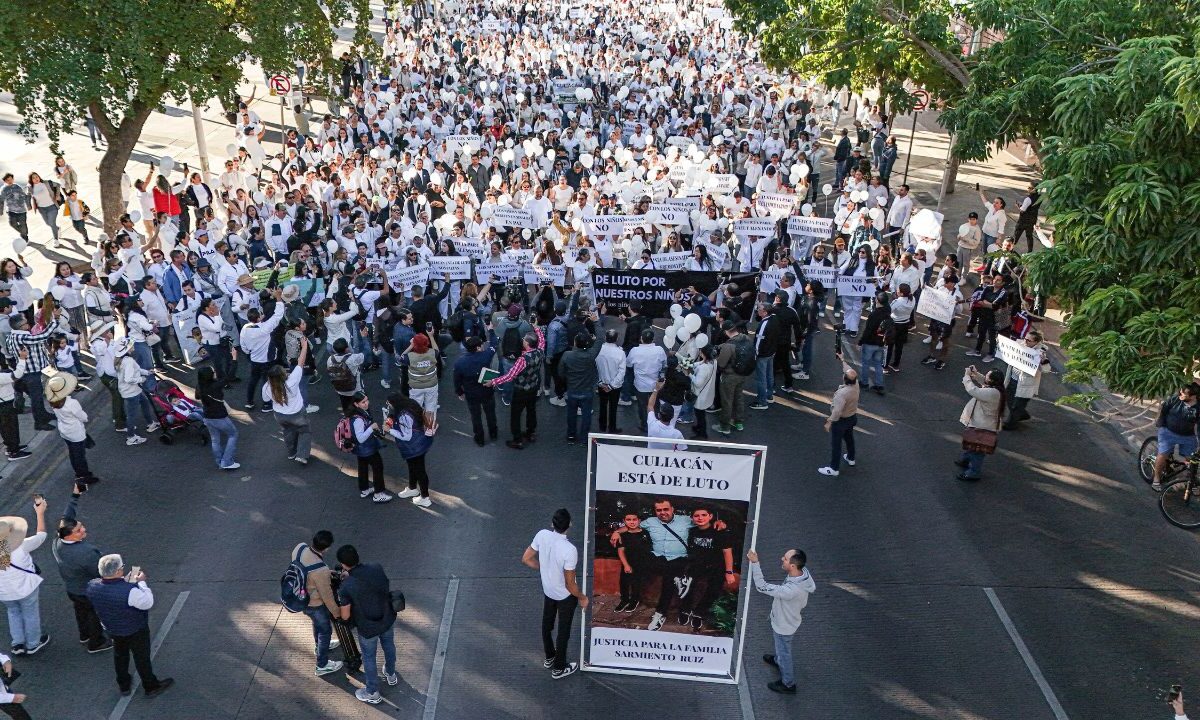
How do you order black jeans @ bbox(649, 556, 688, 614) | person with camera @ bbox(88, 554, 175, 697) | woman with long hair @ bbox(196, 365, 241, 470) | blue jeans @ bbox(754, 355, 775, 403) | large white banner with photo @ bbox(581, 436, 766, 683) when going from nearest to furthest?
large white banner with photo @ bbox(581, 436, 766, 683) → person with camera @ bbox(88, 554, 175, 697) → black jeans @ bbox(649, 556, 688, 614) → woman with long hair @ bbox(196, 365, 241, 470) → blue jeans @ bbox(754, 355, 775, 403)

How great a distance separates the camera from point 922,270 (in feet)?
55.2

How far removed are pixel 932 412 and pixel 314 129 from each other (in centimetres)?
2340

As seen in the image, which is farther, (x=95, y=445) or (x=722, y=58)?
(x=722, y=58)

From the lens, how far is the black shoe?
914 centimetres

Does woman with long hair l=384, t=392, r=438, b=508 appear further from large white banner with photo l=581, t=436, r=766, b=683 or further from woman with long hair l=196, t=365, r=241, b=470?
large white banner with photo l=581, t=436, r=766, b=683

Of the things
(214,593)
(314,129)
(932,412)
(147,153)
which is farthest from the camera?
(314,129)

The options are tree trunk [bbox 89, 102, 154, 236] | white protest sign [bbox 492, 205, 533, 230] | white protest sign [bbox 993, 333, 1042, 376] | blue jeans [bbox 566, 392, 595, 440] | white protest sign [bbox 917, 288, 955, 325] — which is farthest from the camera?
tree trunk [bbox 89, 102, 154, 236]

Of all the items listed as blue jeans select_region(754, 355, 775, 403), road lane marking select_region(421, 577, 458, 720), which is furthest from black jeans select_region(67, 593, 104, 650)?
blue jeans select_region(754, 355, 775, 403)

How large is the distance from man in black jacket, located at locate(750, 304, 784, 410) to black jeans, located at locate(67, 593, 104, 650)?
8.59 m

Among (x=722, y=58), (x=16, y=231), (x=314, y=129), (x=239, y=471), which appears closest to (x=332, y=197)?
(x=16, y=231)

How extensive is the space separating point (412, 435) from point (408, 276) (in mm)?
4860

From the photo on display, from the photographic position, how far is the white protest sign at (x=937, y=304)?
51.5 ft

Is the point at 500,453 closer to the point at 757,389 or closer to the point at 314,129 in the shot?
the point at 757,389

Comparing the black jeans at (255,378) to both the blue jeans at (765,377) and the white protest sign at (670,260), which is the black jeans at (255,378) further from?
the blue jeans at (765,377)
